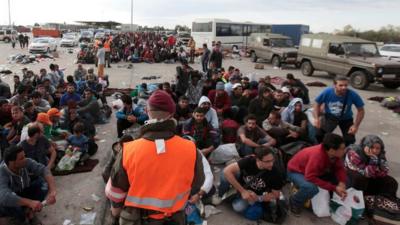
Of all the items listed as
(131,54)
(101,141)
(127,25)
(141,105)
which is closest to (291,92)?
(141,105)

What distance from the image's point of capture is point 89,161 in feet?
19.2

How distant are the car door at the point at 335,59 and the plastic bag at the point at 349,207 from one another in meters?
10.9

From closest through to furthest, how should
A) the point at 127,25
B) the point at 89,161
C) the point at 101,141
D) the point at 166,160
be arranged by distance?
the point at 166,160 → the point at 89,161 → the point at 101,141 → the point at 127,25

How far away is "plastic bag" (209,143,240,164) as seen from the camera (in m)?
5.81

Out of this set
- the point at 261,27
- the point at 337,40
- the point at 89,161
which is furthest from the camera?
the point at 261,27

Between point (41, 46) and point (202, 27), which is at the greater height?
point (202, 27)

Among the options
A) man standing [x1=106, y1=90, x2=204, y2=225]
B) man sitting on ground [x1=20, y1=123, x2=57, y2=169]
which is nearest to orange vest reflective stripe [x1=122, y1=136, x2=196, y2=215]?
man standing [x1=106, y1=90, x2=204, y2=225]

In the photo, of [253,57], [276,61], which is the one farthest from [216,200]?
[253,57]

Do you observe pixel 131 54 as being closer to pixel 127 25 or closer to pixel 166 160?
pixel 166 160

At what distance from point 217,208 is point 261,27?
29.0m

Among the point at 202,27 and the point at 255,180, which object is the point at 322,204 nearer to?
the point at 255,180

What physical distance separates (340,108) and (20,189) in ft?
15.2

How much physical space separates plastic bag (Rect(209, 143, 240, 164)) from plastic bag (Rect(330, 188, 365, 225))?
1.93 metres

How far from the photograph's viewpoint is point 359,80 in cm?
1348
